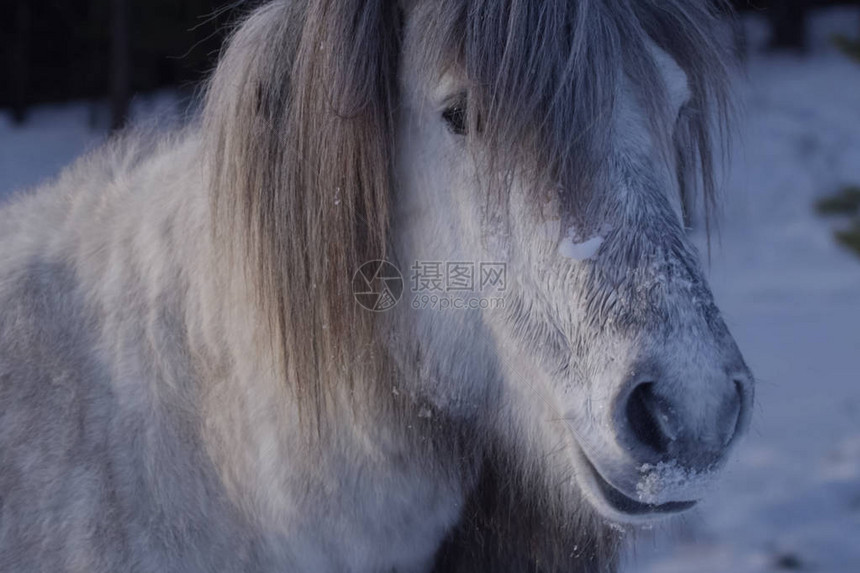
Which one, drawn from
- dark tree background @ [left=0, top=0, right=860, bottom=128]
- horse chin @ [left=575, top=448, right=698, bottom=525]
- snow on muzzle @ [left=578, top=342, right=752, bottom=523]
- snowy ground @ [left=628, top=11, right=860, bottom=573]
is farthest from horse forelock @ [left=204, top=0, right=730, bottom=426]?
dark tree background @ [left=0, top=0, right=860, bottom=128]

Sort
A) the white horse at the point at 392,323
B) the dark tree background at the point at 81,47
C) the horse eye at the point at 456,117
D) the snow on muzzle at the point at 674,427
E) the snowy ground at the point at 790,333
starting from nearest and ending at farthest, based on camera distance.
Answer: the snow on muzzle at the point at 674,427, the white horse at the point at 392,323, the horse eye at the point at 456,117, the snowy ground at the point at 790,333, the dark tree background at the point at 81,47

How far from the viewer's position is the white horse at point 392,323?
1.63 metres

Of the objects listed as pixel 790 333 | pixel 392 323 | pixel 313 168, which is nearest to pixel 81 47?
pixel 790 333

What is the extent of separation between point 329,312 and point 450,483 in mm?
448

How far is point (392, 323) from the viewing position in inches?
75.0

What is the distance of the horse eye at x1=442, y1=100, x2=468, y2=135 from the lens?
1795mm

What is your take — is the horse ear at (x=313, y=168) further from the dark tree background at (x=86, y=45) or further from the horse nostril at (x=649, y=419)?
the dark tree background at (x=86, y=45)

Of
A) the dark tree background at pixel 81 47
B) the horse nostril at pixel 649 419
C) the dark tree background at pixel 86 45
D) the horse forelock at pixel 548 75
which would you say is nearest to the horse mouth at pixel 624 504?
the horse nostril at pixel 649 419

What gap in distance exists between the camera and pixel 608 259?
5.26 ft

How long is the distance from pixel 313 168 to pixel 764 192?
12377mm

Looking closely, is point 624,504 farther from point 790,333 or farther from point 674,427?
point 790,333

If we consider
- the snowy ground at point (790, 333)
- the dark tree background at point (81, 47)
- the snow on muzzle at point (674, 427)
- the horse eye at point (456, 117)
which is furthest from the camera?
the dark tree background at point (81, 47)

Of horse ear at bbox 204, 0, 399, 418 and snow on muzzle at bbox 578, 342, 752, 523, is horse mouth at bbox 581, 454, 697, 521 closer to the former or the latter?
snow on muzzle at bbox 578, 342, 752, 523

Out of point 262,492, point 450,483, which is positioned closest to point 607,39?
point 450,483
